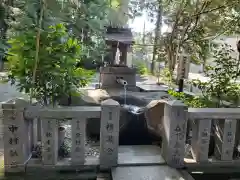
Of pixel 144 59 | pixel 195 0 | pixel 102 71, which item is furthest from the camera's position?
pixel 144 59

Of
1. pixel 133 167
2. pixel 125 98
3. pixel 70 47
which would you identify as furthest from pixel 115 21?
pixel 133 167

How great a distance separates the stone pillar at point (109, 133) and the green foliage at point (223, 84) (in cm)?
165

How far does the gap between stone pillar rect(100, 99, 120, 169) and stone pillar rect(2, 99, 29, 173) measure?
2.81 ft

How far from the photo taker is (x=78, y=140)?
253 cm

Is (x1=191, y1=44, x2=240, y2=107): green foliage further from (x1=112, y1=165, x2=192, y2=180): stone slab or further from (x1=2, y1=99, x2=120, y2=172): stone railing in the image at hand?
(x1=2, y1=99, x2=120, y2=172): stone railing

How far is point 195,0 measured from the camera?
288 inches

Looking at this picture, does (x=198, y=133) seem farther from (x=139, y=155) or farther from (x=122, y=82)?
(x=122, y=82)

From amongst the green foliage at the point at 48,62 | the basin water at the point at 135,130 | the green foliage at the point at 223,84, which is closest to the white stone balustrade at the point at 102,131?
the green foliage at the point at 48,62

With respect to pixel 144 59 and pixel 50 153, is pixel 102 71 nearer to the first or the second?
pixel 50 153

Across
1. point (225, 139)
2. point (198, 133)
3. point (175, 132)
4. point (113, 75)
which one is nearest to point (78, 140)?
point (175, 132)

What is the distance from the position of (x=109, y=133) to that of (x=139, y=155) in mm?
670

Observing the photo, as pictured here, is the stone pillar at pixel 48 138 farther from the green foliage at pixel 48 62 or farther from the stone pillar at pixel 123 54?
the stone pillar at pixel 123 54

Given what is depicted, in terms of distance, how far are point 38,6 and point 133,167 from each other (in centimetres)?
211

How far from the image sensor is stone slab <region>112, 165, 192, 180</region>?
240cm
